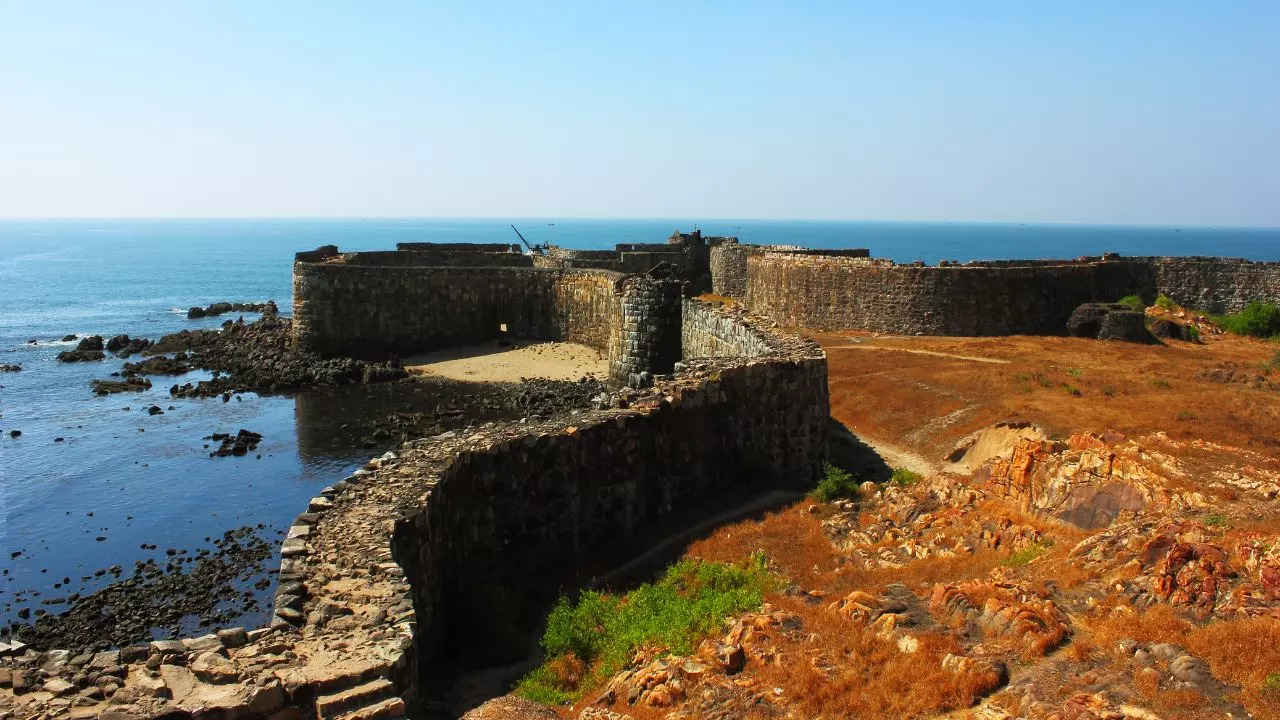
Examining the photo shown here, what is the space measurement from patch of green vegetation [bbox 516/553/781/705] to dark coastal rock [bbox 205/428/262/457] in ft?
70.8

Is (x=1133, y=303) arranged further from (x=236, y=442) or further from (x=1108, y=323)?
(x=236, y=442)

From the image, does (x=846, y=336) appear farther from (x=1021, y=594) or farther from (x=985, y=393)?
(x=1021, y=594)

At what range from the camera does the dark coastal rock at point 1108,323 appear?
3544cm

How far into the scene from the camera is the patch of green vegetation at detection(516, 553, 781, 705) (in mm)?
11664

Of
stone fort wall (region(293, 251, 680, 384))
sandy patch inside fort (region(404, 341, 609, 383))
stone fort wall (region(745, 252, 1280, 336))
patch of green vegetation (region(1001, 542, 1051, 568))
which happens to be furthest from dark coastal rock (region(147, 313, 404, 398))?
patch of green vegetation (region(1001, 542, 1051, 568))

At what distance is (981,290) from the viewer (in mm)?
37844

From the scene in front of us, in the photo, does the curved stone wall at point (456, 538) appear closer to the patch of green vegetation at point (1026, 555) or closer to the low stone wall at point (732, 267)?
the patch of green vegetation at point (1026, 555)

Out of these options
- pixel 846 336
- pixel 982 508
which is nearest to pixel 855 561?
pixel 982 508

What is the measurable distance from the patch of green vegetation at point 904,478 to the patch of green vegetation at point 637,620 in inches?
207

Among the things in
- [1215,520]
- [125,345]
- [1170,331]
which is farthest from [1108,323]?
[125,345]

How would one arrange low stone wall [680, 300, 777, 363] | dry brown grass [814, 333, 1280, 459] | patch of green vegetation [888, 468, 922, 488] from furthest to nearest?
low stone wall [680, 300, 777, 363]
dry brown grass [814, 333, 1280, 459]
patch of green vegetation [888, 468, 922, 488]

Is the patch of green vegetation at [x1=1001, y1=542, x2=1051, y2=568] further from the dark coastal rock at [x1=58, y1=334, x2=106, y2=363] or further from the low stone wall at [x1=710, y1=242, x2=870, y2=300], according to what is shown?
the dark coastal rock at [x1=58, y1=334, x2=106, y2=363]

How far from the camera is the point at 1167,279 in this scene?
44156 mm

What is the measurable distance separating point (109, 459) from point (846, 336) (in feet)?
90.7
